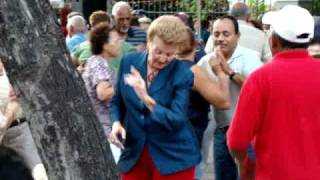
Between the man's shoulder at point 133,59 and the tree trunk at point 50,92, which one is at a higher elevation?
the tree trunk at point 50,92

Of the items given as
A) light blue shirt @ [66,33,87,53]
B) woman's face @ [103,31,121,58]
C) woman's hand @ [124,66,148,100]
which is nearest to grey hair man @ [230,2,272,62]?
woman's face @ [103,31,121,58]

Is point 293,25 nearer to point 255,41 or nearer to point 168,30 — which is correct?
point 168,30

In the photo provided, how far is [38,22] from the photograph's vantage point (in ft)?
8.23

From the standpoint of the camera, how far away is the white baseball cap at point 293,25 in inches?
177

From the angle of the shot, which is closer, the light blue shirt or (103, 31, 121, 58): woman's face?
(103, 31, 121, 58): woman's face

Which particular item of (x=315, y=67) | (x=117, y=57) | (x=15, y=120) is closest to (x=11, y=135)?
(x=15, y=120)

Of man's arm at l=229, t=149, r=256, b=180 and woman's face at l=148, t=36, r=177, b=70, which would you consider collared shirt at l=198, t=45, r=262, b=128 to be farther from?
man's arm at l=229, t=149, r=256, b=180

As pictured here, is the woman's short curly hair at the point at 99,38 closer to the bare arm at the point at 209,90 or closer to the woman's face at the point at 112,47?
the woman's face at the point at 112,47

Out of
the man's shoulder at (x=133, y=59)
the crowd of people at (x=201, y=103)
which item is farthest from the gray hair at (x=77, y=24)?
the man's shoulder at (x=133, y=59)

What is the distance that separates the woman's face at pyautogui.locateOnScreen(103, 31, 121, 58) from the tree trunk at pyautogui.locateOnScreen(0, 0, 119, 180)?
14.4 ft

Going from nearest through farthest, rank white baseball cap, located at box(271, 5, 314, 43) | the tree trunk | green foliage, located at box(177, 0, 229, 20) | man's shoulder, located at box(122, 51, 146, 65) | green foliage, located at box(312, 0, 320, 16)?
the tree trunk
white baseball cap, located at box(271, 5, 314, 43)
man's shoulder, located at box(122, 51, 146, 65)
green foliage, located at box(177, 0, 229, 20)
green foliage, located at box(312, 0, 320, 16)

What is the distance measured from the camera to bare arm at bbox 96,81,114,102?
6371 mm

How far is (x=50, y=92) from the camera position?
256cm

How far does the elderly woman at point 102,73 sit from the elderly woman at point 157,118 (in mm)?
789
